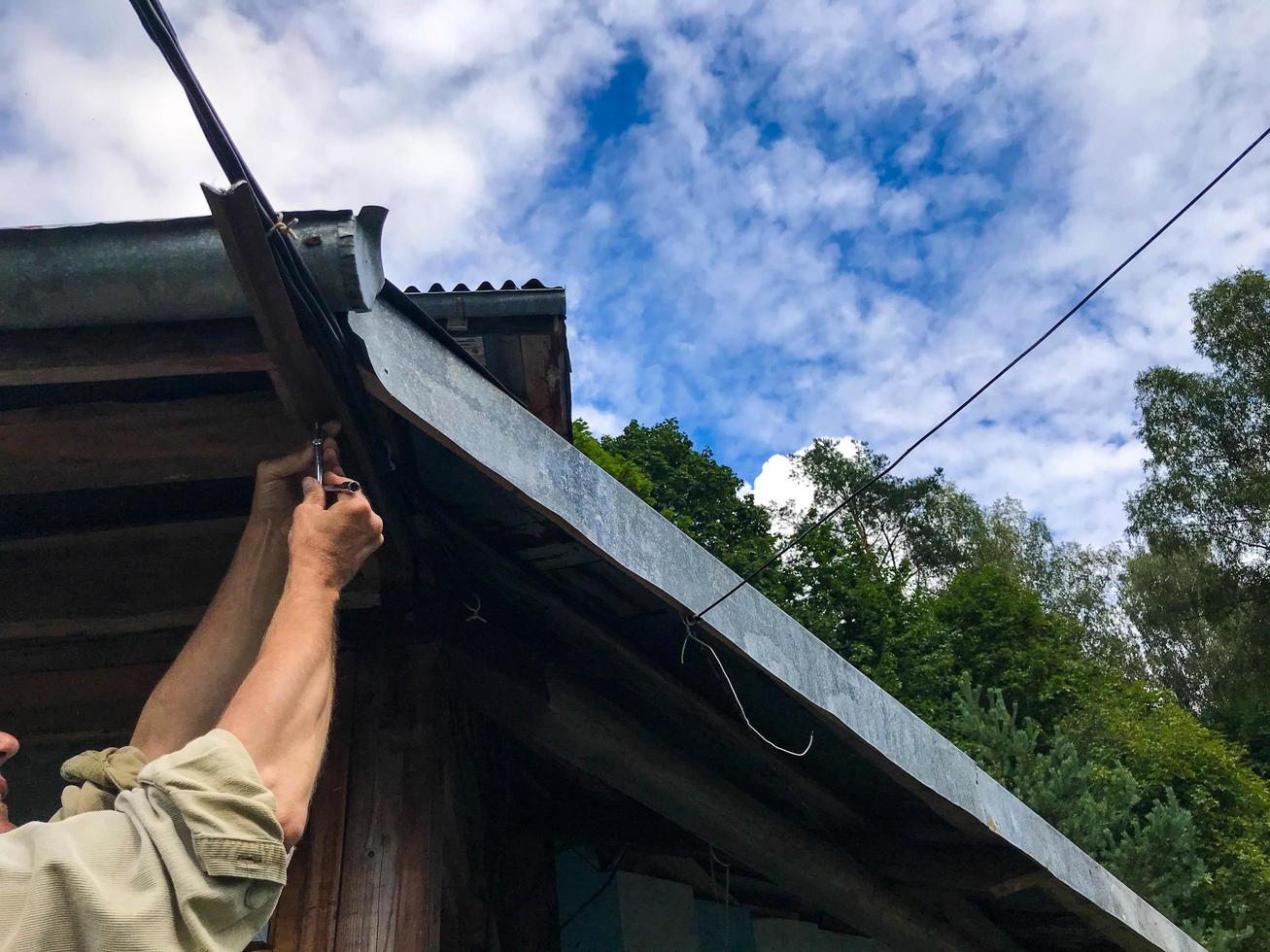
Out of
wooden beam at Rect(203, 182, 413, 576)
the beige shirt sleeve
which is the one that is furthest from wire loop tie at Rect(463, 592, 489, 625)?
the beige shirt sleeve

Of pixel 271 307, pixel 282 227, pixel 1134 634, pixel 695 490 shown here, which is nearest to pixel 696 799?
pixel 271 307

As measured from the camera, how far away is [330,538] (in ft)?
4.35

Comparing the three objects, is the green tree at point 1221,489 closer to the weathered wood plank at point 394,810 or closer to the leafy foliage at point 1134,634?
the leafy foliage at point 1134,634

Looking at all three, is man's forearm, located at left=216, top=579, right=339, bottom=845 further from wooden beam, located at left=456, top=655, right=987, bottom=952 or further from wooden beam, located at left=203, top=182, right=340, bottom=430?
wooden beam, located at left=456, top=655, right=987, bottom=952

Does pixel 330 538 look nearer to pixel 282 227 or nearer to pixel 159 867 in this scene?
pixel 282 227

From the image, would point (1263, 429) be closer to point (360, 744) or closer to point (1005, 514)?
point (1005, 514)

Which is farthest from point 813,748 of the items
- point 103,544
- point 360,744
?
point 103,544

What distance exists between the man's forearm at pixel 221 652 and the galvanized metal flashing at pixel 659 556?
403mm

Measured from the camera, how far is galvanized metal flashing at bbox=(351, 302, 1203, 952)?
1.51m

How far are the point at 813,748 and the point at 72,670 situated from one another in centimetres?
178

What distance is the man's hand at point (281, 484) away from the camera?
1.61 metres

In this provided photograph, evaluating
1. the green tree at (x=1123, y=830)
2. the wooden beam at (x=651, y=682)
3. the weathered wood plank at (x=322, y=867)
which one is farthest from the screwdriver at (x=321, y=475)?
the green tree at (x=1123, y=830)

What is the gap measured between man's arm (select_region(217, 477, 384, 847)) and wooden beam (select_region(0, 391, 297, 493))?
0.39 meters

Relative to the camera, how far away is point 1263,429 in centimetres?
2092
